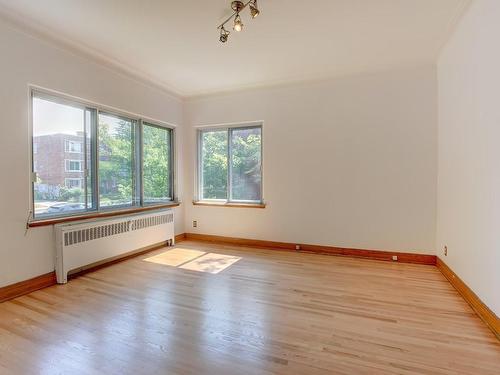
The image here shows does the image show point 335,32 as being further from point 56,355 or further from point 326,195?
point 56,355

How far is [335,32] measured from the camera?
2.93m

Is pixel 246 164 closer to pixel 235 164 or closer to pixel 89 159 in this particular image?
pixel 235 164

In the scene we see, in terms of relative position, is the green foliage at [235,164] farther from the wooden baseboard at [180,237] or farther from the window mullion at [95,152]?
the window mullion at [95,152]

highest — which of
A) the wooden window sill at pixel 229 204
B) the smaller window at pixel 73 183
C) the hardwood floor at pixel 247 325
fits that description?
the smaller window at pixel 73 183

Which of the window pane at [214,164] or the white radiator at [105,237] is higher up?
the window pane at [214,164]

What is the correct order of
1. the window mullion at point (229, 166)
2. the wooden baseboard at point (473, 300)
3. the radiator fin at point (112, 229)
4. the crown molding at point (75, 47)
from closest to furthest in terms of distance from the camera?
the wooden baseboard at point (473, 300), the crown molding at point (75, 47), the radiator fin at point (112, 229), the window mullion at point (229, 166)

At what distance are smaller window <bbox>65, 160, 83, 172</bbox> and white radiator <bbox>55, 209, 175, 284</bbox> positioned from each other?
654 mm

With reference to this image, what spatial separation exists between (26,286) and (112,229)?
1066 millimetres

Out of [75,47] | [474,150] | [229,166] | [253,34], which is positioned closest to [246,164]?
[229,166]

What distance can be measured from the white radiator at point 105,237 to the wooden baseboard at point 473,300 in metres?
3.92

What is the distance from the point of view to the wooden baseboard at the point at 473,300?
2105mm

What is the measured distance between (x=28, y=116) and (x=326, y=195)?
12.5 ft

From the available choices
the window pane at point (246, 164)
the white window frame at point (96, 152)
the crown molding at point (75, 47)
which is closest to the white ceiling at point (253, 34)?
the crown molding at point (75, 47)

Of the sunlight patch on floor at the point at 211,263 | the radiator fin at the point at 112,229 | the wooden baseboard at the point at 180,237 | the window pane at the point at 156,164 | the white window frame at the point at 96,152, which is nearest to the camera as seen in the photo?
the white window frame at the point at 96,152
